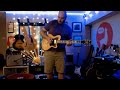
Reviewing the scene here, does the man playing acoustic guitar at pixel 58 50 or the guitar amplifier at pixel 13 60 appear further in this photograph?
the guitar amplifier at pixel 13 60

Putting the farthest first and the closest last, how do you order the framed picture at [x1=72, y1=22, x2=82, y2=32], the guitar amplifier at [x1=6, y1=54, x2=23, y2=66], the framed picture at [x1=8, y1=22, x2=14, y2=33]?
1. the framed picture at [x1=8, y1=22, x2=14, y2=33]
2. the framed picture at [x1=72, y1=22, x2=82, y2=32]
3. the guitar amplifier at [x1=6, y1=54, x2=23, y2=66]

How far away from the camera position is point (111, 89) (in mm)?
1479

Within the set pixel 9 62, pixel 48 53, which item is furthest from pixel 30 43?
pixel 48 53

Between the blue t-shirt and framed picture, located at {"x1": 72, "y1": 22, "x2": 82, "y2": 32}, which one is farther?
framed picture, located at {"x1": 72, "y1": 22, "x2": 82, "y2": 32}

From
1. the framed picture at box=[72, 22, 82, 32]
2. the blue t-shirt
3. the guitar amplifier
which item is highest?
the framed picture at box=[72, 22, 82, 32]

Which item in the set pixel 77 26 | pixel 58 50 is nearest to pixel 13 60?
pixel 58 50

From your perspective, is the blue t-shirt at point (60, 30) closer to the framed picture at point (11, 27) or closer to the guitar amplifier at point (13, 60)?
the guitar amplifier at point (13, 60)

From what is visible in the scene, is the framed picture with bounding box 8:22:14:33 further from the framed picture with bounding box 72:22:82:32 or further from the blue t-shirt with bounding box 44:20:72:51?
the blue t-shirt with bounding box 44:20:72:51

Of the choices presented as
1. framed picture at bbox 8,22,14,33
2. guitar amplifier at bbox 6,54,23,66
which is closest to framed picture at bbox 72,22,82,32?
guitar amplifier at bbox 6,54,23,66

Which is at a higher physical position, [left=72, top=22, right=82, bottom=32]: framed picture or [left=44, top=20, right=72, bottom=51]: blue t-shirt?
[left=72, top=22, right=82, bottom=32]: framed picture

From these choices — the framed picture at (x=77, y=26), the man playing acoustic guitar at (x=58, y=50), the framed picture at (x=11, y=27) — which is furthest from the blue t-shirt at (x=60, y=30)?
the framed picture at (x=11, y=27)
